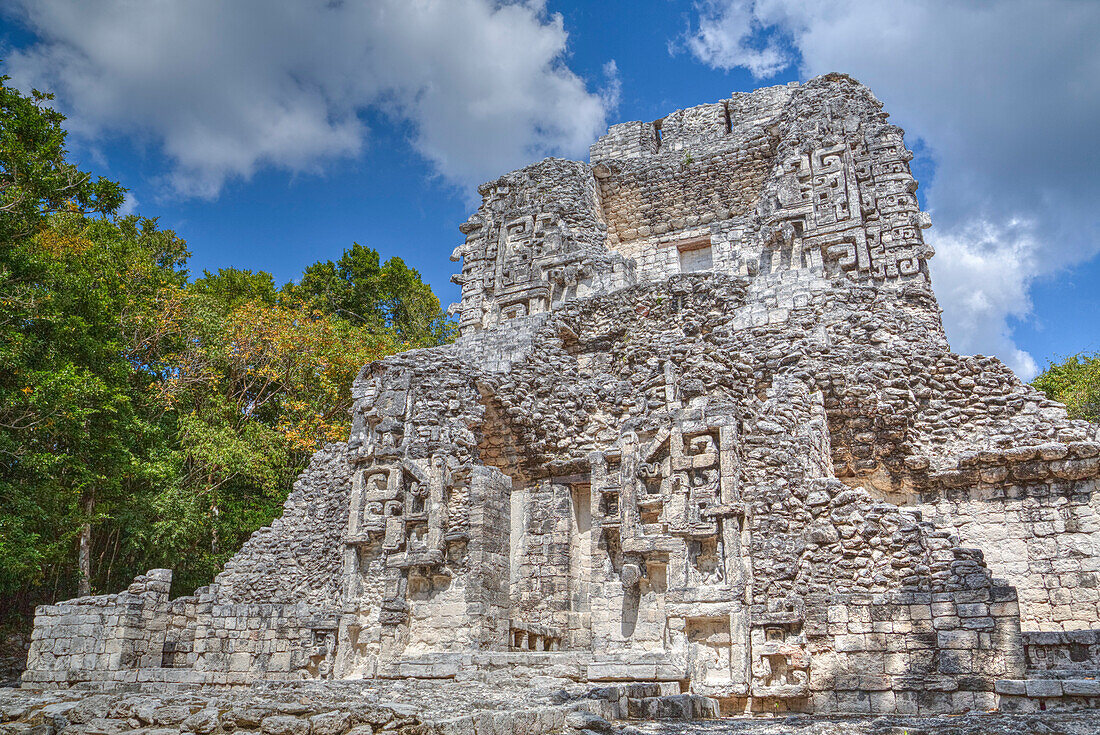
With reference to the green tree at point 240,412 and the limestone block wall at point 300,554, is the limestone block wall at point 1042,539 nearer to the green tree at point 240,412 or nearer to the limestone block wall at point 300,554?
the limestone block wall at point 300,554

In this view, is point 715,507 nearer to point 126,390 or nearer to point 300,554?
point 300,554

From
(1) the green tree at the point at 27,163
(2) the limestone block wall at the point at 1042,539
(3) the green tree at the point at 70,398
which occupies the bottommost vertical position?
(2) the limestone block wall at the point at 1042,539

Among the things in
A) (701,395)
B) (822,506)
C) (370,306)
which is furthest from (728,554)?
(370,306)

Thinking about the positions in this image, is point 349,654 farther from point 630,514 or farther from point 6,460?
point 6,460

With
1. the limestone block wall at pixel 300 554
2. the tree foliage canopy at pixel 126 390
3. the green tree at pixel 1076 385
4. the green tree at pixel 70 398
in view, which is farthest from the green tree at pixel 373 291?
the green tree at pixel 1076 385

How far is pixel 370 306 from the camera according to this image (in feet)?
97.1

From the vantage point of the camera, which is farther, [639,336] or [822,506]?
[639,336]

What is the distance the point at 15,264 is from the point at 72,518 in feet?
16.0

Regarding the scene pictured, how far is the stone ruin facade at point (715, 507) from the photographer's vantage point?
8.07 m

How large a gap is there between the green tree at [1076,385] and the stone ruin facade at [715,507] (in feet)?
30.3

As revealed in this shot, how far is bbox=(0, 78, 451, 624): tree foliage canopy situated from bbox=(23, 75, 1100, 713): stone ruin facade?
349 cm

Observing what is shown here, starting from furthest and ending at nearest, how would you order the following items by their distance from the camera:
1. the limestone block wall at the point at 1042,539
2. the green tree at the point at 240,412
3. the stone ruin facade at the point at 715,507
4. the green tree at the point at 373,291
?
the green tree at the point at 373,291, the green tree at the point at 240,412, the limestone block wall at the point at 1042,539, the stone ruin facade at the point at 715,507

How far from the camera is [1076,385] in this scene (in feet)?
71.7

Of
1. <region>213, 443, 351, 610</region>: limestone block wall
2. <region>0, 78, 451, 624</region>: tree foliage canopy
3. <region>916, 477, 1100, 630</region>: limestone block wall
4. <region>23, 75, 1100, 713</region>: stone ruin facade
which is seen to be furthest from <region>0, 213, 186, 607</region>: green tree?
<region>916, 477, 1100, 630</region>: limestone block wall
